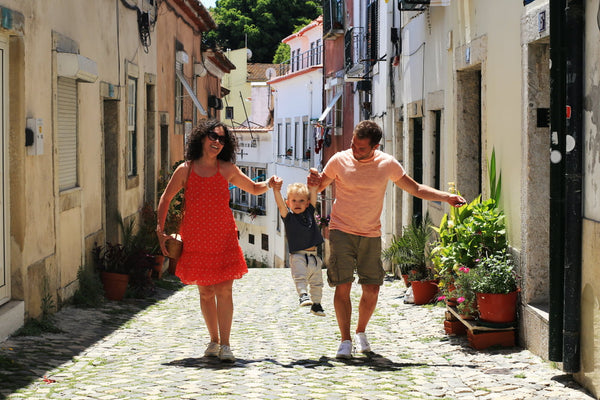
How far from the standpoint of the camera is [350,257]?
7387 mm

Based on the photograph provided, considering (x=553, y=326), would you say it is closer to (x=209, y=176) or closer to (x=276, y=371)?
(x=276, y=371)

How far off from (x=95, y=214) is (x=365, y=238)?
18.0 feet

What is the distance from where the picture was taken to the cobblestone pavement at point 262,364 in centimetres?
598

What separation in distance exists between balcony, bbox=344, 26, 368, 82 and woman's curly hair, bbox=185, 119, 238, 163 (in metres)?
13.4

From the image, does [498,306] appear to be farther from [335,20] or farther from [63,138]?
[335,20]

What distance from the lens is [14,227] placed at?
8.17 m

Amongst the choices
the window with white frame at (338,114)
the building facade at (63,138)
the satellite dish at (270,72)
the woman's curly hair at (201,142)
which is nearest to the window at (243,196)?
the satellite dish at (270,72)

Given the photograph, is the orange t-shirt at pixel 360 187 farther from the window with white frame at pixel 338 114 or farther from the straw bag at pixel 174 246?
the window with white frame at pixel 338 114

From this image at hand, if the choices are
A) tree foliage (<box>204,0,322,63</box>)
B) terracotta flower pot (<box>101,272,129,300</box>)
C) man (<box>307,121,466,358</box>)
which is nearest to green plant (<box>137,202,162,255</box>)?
terracotta flower pot (<box>101,272,129,300</box>)

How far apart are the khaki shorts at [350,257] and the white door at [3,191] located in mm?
2804

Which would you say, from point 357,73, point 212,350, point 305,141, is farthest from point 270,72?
point 212,350

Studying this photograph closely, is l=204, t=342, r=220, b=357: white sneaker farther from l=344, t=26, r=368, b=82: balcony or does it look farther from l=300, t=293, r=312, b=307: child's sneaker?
l=344, t=26, r=368, b=82: balcony

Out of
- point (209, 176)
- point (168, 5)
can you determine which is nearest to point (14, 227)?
point (209, 176)

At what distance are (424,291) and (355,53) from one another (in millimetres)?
12624
